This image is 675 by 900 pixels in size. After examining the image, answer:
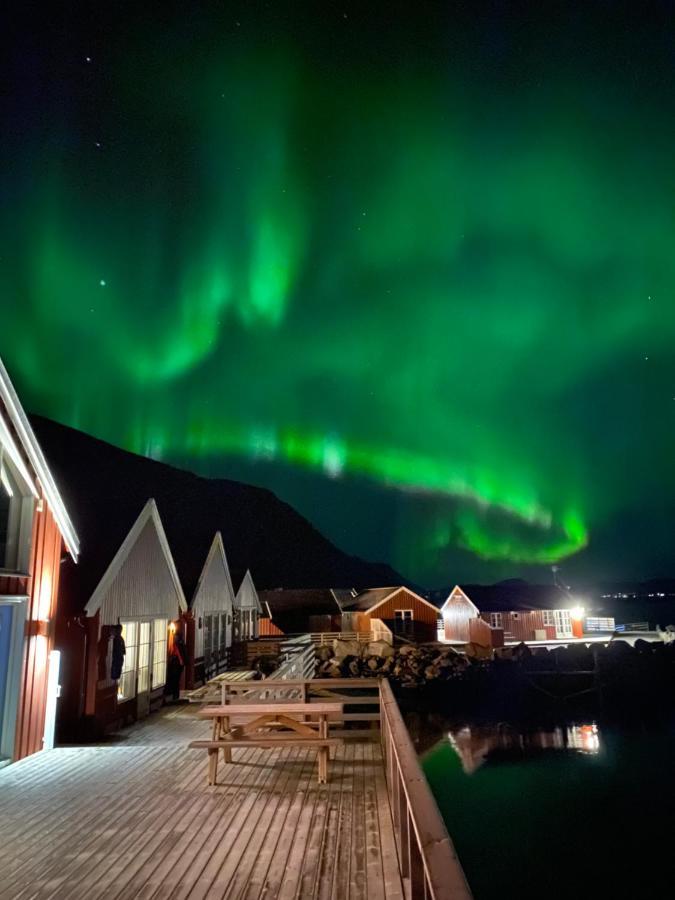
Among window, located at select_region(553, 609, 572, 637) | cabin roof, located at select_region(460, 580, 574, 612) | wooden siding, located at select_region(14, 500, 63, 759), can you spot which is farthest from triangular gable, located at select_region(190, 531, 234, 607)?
→ window, located at select_region(553, 609, 572, 637)

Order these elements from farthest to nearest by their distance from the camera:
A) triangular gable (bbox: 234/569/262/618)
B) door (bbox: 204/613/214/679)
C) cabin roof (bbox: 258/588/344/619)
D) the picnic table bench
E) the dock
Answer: cabin roof (bbox: 258/588/344/619) → triangular gable (bbox: 234/569/262/618) → door (bbox: 204/613/214/679) → the picnic table bench → the dock

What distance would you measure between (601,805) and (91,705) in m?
18.3

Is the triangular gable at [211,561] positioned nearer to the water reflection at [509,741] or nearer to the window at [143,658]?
the window at [143,658]

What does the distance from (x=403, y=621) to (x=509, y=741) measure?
1931 cm

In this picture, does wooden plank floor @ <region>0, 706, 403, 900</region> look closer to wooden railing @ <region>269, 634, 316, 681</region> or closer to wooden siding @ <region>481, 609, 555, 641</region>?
wooden railing @ <region>269, 634, 316, 681</region>

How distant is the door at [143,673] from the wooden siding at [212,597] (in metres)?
4.56

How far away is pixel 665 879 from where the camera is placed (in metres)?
16.1

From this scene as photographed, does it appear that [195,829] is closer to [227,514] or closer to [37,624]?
[37,624]

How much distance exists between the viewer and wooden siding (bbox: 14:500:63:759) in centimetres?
1023

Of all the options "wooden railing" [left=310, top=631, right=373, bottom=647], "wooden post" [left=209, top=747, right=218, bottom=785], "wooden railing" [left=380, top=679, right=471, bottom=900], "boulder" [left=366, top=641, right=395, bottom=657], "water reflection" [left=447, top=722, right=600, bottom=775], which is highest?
"wooden railing" [left=380, top=679, right=471, bottom=900]

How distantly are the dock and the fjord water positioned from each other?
1092cm

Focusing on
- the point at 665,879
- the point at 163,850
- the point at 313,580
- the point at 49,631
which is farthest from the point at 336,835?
the point at 313,580

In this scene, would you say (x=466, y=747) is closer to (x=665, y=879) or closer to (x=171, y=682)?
(x=665, y=879)

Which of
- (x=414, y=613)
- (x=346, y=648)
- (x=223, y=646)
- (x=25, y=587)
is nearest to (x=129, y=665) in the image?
(x=25, y=587)
